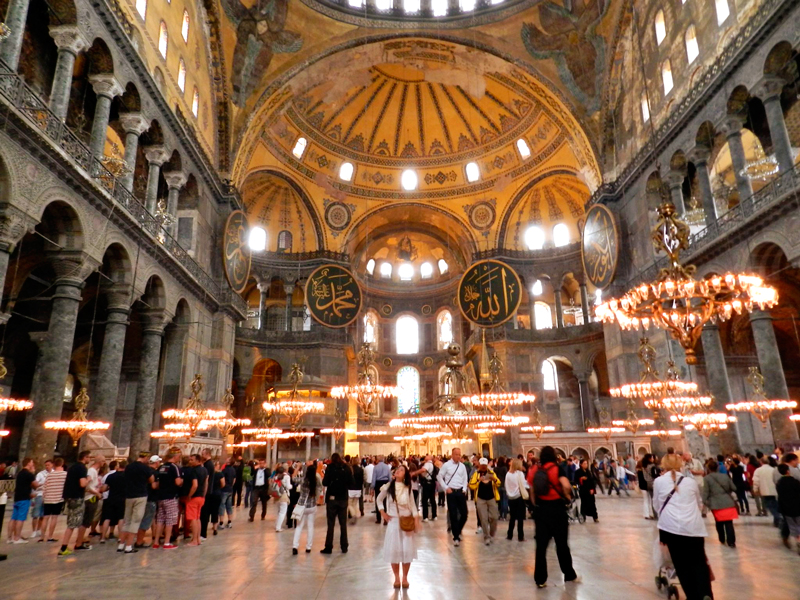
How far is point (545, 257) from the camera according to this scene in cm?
2431

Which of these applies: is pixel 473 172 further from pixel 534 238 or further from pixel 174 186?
pixel 174 186

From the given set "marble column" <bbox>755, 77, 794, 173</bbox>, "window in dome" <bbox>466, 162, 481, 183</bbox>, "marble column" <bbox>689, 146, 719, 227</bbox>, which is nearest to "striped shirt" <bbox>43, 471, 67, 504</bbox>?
"marble column" <bbox>755, 77, 794, 173</bbox>

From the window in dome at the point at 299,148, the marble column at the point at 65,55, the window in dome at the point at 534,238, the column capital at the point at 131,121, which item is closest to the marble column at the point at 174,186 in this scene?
the column capital at the point at 131,121

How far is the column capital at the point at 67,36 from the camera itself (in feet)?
31.9

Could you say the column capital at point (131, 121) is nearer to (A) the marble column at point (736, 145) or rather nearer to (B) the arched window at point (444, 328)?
(A) the marble column at point (736, 145)

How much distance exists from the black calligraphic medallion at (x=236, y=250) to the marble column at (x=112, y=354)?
16.7 feet

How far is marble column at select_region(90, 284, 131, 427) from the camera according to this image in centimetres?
1084

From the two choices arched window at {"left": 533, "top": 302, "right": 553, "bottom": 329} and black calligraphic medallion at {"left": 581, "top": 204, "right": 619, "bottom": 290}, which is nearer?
black calligraphic medallion at {"left": 581, "top": 204, "right": 619, "bottom": 290}

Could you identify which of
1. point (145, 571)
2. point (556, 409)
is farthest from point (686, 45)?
point (145, 571)

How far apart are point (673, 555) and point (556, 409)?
67.3 ft

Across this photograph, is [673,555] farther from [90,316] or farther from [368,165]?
[368,165]

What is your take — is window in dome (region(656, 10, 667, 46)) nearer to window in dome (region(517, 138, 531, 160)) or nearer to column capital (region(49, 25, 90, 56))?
window in dome (region(517, 138, 531, 160))

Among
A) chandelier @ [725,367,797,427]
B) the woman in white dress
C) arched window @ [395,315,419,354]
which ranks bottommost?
the woman in white dress

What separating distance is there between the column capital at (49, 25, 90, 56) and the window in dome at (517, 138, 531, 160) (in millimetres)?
17554
